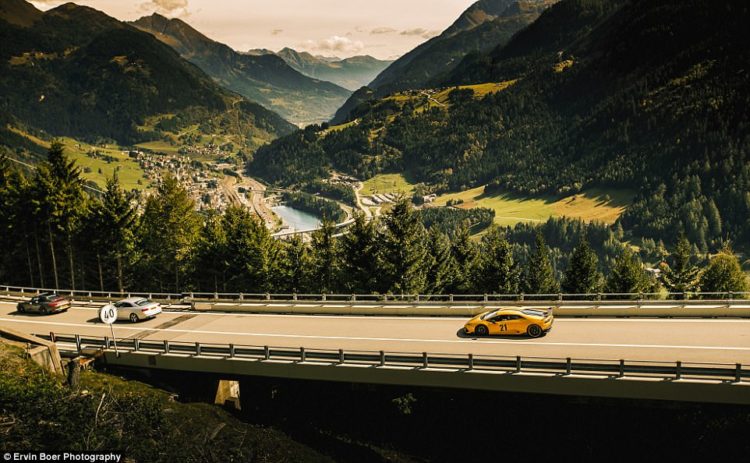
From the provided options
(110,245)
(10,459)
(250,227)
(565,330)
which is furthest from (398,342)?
(110,245)

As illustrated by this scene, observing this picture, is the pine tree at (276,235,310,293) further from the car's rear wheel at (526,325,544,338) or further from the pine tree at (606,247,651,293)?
the pine tree at (606,247,651,293)

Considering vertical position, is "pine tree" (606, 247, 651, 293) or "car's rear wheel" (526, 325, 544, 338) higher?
"car's rear wheel" (526, 325, 544, 338)

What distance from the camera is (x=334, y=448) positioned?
83.7ft

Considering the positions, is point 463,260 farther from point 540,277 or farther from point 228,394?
point 228,394

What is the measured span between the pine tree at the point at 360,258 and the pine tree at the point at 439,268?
22.1ft

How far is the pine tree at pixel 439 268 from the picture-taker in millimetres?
52094

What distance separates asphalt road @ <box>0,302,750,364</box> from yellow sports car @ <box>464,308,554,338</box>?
47 cm

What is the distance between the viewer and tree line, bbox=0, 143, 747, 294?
47.9m

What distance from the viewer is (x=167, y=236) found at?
5891cm

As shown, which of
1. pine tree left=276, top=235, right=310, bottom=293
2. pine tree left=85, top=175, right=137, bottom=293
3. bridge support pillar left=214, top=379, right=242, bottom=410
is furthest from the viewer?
pine tree left=276, top=235, right=310, bottom=293

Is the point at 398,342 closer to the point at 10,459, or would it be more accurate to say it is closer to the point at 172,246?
the point at 10,459

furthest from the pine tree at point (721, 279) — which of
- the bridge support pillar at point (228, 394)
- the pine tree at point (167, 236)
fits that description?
the pine tree at point (167, 236)

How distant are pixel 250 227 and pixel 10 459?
3780cm

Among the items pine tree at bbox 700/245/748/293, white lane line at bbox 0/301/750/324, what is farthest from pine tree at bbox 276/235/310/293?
pine tree at bbox 700/245/748/293
